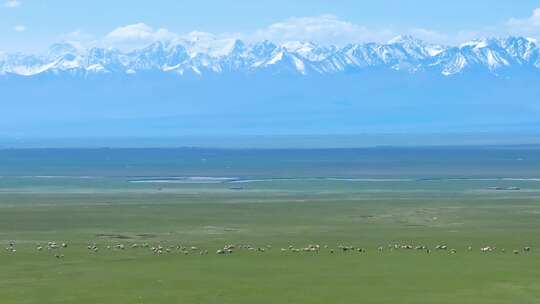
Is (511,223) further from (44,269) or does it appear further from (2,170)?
(2,170)

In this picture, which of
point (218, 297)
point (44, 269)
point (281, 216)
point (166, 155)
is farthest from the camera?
point (166, 155)

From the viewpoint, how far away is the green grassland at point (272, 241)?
1296 inches

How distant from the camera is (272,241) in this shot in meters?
45.7

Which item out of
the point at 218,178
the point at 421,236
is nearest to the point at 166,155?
the point at 218,178

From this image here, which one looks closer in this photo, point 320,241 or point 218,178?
point 320,241

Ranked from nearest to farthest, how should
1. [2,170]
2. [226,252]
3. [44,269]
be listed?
[44,269] → [226,252] → [2,170]

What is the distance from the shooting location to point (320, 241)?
150ft

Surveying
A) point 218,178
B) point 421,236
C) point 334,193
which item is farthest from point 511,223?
point 218,178

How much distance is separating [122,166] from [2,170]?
1061cm

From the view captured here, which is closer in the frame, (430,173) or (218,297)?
(218,297)

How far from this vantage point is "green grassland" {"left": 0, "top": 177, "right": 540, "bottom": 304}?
32.9 metres

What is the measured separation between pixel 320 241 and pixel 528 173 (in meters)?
49.1

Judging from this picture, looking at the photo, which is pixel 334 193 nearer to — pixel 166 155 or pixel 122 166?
pixel 122 166

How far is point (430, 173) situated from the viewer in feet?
307
